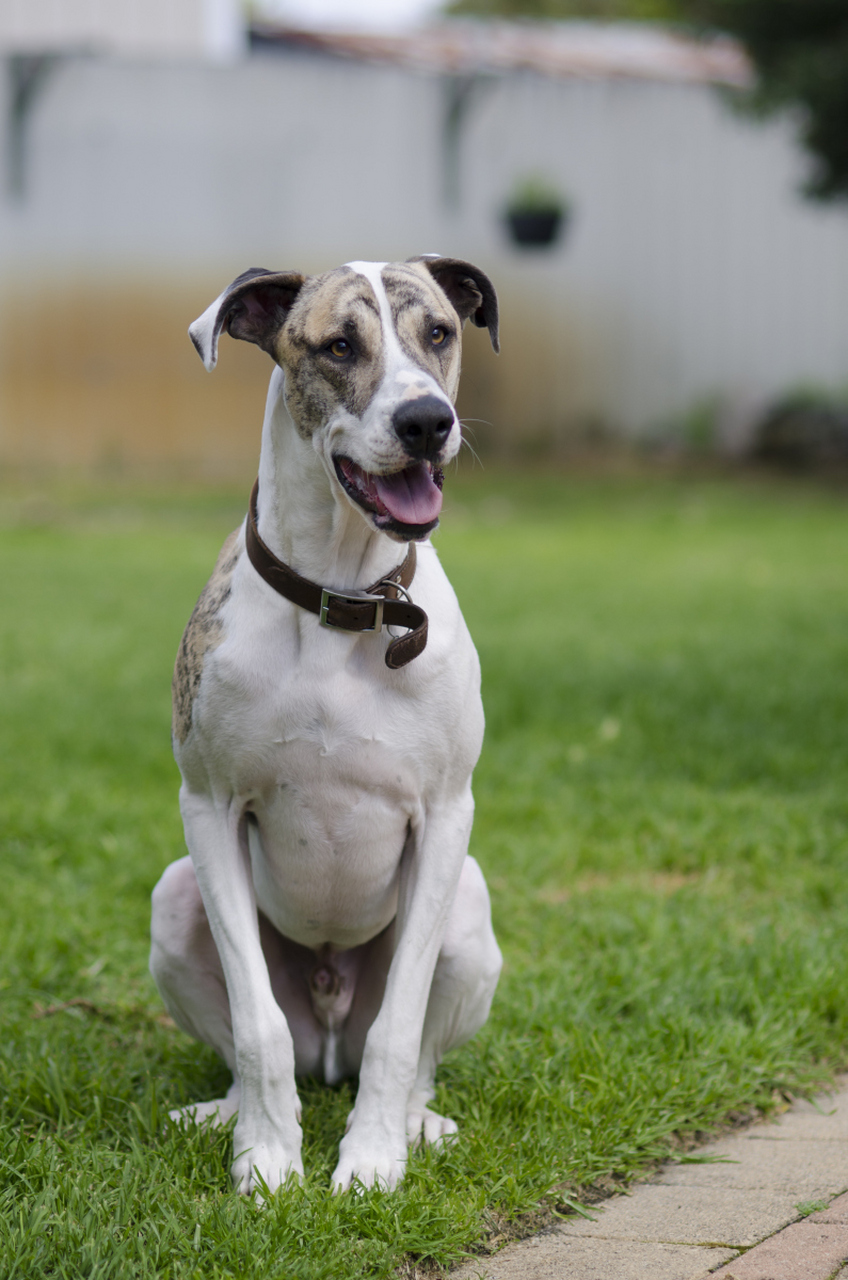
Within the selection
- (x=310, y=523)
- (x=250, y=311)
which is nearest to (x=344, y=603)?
(x=310, y=523)

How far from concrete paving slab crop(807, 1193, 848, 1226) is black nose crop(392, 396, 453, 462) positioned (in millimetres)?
1415

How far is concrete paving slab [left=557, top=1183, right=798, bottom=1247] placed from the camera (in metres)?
2.19

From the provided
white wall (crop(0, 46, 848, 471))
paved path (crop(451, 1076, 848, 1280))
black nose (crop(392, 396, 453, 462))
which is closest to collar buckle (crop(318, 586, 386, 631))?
black nose (crop(392, 396, 453, 462))

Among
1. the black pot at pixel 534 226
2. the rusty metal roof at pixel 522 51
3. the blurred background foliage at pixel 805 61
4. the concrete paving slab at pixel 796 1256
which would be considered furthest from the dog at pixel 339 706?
the rusty metal roof at pixel 522 51

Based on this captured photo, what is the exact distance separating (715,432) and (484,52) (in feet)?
16.0

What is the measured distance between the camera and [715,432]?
14.4 meters

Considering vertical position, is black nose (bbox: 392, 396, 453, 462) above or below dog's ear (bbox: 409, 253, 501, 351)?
below

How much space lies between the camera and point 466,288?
9.07ft

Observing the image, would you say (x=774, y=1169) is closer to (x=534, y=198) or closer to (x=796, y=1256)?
(x=796, y=1256)

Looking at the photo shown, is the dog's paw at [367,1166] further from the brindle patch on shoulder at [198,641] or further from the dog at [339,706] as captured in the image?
the brindle patch on shoulder at [198,641]

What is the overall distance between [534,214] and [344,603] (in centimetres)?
1218

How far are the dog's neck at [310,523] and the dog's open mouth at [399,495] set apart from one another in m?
0.09

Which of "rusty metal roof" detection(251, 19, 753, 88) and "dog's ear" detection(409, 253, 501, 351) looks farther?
"rusty metal roof" detection(251, 19, 753, 88)

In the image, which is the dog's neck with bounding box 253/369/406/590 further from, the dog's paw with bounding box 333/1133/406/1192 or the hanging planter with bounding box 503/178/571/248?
the hanging planter with bounding box 503/178/571/248
